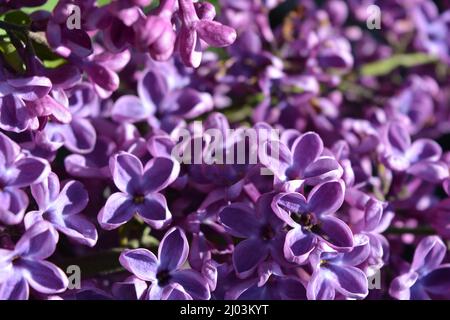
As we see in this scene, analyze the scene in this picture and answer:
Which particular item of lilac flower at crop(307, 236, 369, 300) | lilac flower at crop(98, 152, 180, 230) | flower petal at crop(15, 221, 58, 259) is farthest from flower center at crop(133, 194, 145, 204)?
lilac flower at crop(307, 236, 369, 300)

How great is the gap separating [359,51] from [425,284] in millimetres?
593

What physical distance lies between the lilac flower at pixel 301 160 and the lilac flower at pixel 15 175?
27cm

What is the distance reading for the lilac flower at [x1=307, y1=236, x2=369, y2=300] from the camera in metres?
0.94

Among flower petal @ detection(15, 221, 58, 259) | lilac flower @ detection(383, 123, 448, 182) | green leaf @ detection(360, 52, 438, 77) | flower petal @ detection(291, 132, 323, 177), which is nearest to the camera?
flower petal @ detection(15, 221, 58, 259)

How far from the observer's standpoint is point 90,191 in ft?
3.44

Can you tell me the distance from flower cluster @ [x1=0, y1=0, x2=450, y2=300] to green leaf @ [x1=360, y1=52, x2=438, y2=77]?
23cm

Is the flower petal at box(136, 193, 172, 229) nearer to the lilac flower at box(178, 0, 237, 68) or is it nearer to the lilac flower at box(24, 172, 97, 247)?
the lilac flower at box(24, 172, 97, 247)

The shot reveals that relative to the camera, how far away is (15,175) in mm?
917

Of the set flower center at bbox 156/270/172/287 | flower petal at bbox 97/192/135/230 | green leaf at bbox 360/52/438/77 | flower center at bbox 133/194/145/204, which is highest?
flower petal at bbox 97/192/135/230

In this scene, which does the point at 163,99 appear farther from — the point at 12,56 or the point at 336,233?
the point at 336,233
